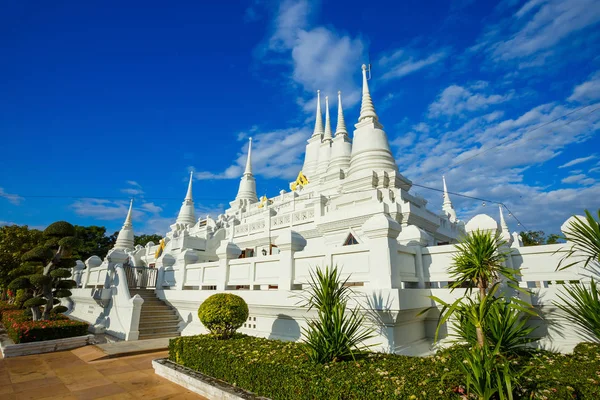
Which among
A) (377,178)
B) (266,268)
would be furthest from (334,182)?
(266,268)

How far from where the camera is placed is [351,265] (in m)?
8.02

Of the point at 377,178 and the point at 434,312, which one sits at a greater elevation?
the point at 377,178

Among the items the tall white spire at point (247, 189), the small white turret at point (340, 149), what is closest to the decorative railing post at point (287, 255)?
the small white turret at point (340, 149)

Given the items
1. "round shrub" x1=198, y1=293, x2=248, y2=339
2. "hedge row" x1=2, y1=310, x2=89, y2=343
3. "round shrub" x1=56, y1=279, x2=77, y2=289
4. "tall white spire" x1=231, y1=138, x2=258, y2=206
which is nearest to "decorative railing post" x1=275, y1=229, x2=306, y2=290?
"round shrub" x1=198, y1=293, x2=248, y2=339

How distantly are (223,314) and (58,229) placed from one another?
1017 centimetres

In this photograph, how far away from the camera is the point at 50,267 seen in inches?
543

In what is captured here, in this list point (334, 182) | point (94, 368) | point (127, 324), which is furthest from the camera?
point (334, 182)

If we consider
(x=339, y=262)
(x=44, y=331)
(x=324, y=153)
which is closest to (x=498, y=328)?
(x=339, y=262)

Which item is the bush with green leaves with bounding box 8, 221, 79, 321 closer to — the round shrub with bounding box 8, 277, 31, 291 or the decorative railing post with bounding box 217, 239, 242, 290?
the round shrub with bounding box 8, 277, 31, 291

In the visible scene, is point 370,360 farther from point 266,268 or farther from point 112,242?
point 112,242

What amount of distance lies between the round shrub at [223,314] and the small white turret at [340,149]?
15855 mm

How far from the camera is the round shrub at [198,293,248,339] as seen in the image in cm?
814

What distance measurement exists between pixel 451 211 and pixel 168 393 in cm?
3246

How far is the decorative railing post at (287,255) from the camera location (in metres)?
9.09
